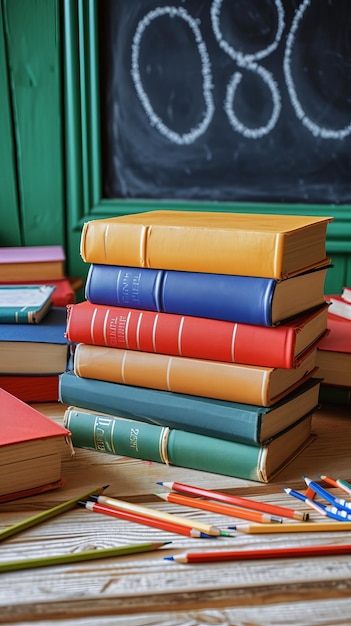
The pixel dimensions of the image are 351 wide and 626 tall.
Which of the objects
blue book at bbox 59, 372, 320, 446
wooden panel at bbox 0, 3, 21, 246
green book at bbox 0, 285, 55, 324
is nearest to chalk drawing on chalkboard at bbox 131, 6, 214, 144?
wooden panel at bbox 0, 3, 21, 246

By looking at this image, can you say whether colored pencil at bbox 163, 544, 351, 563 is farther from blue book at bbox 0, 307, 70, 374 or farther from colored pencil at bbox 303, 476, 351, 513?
blue book at bbox 0, 307, 70, 374

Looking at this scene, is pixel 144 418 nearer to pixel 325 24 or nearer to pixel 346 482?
pixel 346 482

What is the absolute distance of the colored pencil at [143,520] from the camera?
25.7 inches

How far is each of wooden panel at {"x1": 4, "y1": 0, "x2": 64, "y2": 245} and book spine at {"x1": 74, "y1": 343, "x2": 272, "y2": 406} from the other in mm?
543

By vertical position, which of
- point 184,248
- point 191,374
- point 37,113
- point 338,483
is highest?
point 37,113

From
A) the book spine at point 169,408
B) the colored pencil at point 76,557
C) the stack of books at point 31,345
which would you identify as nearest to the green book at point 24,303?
the stack of books at point 31,345

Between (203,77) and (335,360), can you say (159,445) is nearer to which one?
(335,360)

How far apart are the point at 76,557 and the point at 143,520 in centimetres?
8

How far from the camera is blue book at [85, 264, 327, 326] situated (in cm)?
73

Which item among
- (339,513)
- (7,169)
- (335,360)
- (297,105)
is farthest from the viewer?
(7,169)

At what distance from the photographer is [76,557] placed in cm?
61

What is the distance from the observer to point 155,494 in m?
0.73

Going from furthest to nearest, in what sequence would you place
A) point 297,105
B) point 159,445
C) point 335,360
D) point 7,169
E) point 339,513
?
point 7,169 → point 297,105 → point 335,360 → point 159,445 → point 339,513

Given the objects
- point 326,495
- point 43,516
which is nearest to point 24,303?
point 43,516
